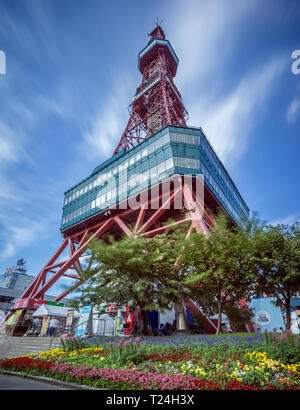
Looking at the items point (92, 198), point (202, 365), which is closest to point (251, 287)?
point (202, 365)

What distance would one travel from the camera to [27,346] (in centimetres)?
1541

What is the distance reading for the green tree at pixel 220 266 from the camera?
13.5 metres

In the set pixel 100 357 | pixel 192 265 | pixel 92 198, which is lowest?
pixel 100 357

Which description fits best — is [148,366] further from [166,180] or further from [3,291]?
[3,291]

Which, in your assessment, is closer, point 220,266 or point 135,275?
point 220,266

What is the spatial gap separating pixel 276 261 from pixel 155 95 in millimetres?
47656

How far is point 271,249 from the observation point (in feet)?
46.4

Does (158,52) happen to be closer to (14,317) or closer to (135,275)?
(135,275)

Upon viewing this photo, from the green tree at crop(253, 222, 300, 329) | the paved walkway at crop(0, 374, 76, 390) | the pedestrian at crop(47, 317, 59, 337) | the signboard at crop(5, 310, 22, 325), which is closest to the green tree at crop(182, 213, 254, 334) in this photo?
the green tree at crop(253, 222, 300, 329)

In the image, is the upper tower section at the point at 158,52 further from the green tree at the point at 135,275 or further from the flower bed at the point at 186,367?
the flower bed at the point at 186,367

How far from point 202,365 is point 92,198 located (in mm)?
34390

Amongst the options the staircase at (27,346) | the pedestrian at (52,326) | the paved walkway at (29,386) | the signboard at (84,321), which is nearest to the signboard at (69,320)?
the pedestrian at (52,326)

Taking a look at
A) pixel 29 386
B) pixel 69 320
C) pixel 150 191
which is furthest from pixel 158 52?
pixel 29 386

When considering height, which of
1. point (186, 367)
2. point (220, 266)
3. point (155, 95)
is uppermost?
point (155, 95)
